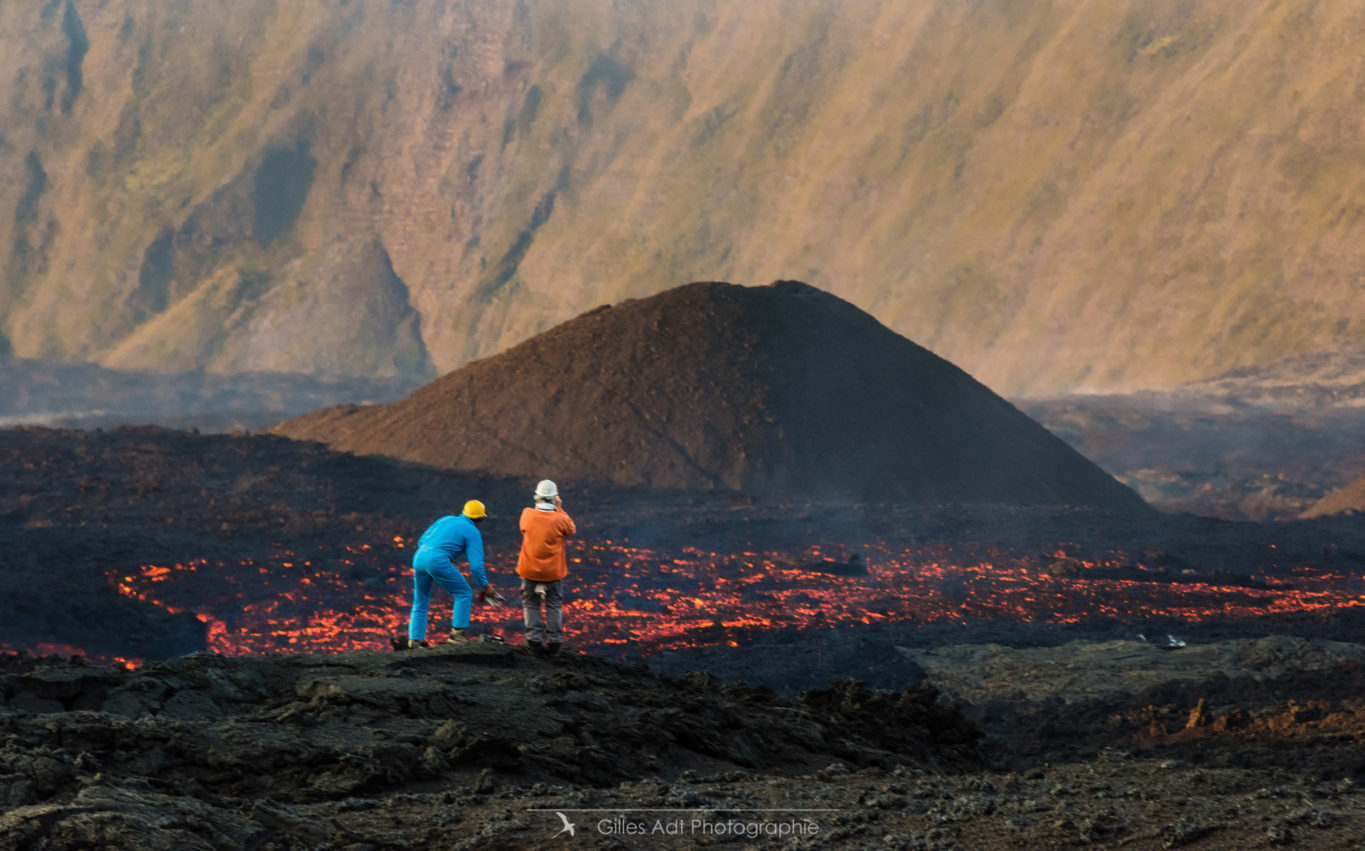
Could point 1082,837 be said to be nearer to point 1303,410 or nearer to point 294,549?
point 294,549

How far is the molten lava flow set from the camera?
78.3 ft

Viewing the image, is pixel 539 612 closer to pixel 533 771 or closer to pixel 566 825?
pixel 533 771

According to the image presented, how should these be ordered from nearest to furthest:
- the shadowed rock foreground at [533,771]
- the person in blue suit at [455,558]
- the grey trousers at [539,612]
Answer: the shadowed rock foreground at [533,771], the person in blue suit at [455,558], the grey trousers at [539,612]

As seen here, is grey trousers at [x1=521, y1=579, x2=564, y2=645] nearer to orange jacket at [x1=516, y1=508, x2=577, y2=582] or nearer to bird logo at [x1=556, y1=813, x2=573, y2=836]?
orange jacket at [x1=516, y1=508, x2=577, y2=582]

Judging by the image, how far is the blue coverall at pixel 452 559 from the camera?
1143cm

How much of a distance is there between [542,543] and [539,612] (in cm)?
82

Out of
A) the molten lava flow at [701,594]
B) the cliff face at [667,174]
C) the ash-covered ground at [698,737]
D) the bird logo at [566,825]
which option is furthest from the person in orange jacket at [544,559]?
the cliff face at [667,174]

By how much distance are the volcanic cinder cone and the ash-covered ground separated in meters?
11.8

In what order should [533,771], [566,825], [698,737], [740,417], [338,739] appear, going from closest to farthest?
[566,825]
[338,739]
[533,771]
[698,737]
[740,417]

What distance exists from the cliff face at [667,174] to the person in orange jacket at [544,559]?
216 ft

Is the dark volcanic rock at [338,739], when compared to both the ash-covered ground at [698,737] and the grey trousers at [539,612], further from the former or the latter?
the grey trousers at [539,612]

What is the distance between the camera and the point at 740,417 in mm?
38156

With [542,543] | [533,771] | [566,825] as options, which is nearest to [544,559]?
[542,543]

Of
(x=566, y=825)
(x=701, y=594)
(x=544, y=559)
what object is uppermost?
(x=544, y=559)
